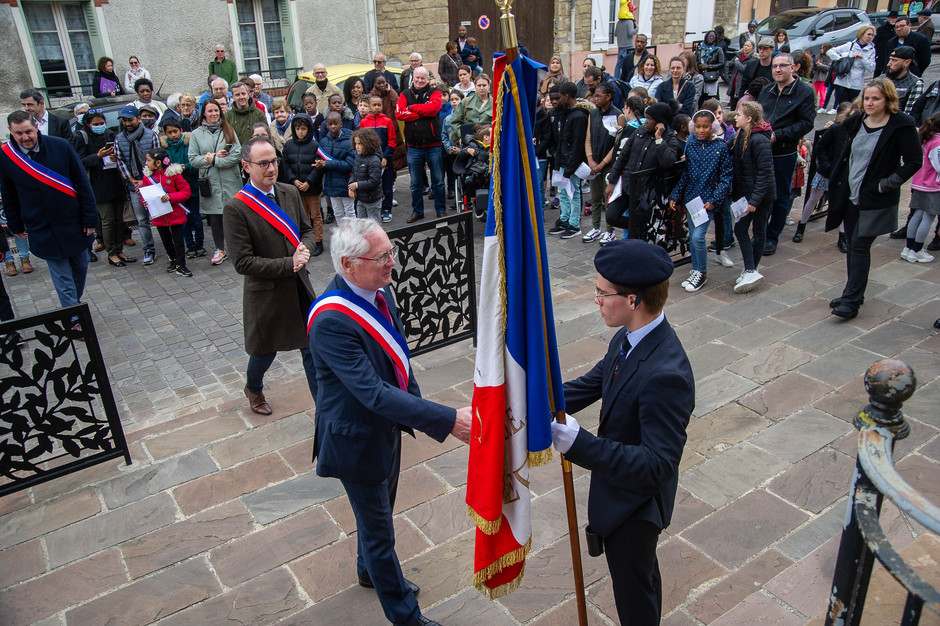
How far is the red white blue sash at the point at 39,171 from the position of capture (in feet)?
20.6

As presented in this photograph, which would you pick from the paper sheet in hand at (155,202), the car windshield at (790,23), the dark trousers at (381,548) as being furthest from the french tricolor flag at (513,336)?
the car windshield at (790,23)

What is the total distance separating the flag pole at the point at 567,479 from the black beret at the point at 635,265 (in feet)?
1.76

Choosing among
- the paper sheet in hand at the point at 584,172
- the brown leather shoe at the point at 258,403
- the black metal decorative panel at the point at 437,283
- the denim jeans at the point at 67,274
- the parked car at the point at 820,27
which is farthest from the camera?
the parked car at the point at 820,27

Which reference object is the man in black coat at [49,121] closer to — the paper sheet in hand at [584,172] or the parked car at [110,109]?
the parked car at [110,109]

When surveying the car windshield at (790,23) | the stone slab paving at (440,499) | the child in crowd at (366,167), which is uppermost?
the car windshield at (790,23)

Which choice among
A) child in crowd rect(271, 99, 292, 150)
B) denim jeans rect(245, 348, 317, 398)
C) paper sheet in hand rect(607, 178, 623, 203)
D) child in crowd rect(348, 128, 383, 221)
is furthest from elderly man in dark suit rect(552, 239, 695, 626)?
child in crowd rect(271, 99, 292, 150)

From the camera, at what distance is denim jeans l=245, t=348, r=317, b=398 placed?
4.83 meters

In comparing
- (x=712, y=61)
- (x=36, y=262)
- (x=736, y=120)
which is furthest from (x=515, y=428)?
(x=712, y=61)

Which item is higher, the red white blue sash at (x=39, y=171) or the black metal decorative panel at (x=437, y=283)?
the red white blue sash at (x=39, y=171)

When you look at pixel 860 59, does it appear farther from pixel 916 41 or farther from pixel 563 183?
pixel 563 183

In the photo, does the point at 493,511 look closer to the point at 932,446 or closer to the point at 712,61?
the point at 932,446

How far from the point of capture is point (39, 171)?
250 inches

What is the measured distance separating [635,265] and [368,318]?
3.92 feet

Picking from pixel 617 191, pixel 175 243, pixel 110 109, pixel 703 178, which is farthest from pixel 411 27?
→ pixel 703 178
